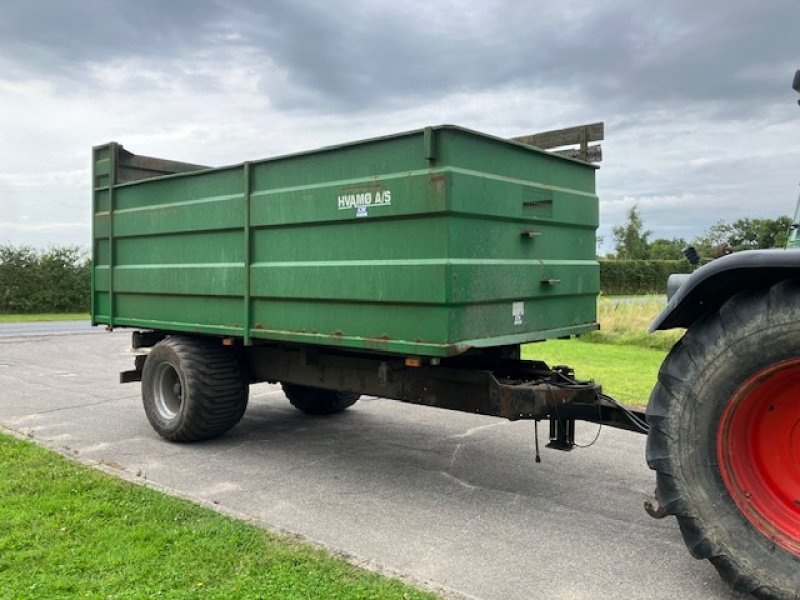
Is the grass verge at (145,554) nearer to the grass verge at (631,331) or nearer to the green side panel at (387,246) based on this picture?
the green side panel at (387,246)

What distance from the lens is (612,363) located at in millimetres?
11039

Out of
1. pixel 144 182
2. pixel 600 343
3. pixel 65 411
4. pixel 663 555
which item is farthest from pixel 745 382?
pixel 600 343

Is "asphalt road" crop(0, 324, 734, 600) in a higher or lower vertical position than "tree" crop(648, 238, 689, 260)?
lower

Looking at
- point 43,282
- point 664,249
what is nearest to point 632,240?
point 664,249

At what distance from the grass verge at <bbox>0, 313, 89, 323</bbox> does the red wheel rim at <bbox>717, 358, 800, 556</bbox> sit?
23.7 metres

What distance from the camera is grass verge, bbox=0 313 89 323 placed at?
74.5ft

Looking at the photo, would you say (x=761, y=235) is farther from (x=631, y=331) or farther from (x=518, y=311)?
(x=631, y=331)

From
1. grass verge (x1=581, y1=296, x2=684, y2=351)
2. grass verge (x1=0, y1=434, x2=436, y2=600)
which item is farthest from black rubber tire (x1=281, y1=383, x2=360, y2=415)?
grass verge (x1=581, y1=296, x2=684, y2=351)

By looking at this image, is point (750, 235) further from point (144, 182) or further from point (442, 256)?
point (144, 182)

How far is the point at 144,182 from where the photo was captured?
248 inches

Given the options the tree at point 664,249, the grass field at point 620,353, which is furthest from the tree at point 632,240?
the grass field at point 620,353

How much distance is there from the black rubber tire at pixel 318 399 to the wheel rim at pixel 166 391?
123 centimetres

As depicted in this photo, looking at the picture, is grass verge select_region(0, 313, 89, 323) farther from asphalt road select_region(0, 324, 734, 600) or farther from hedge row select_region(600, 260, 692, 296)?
hedge row select_region(600, 260, 692, 296)

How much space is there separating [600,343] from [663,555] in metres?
10.7
